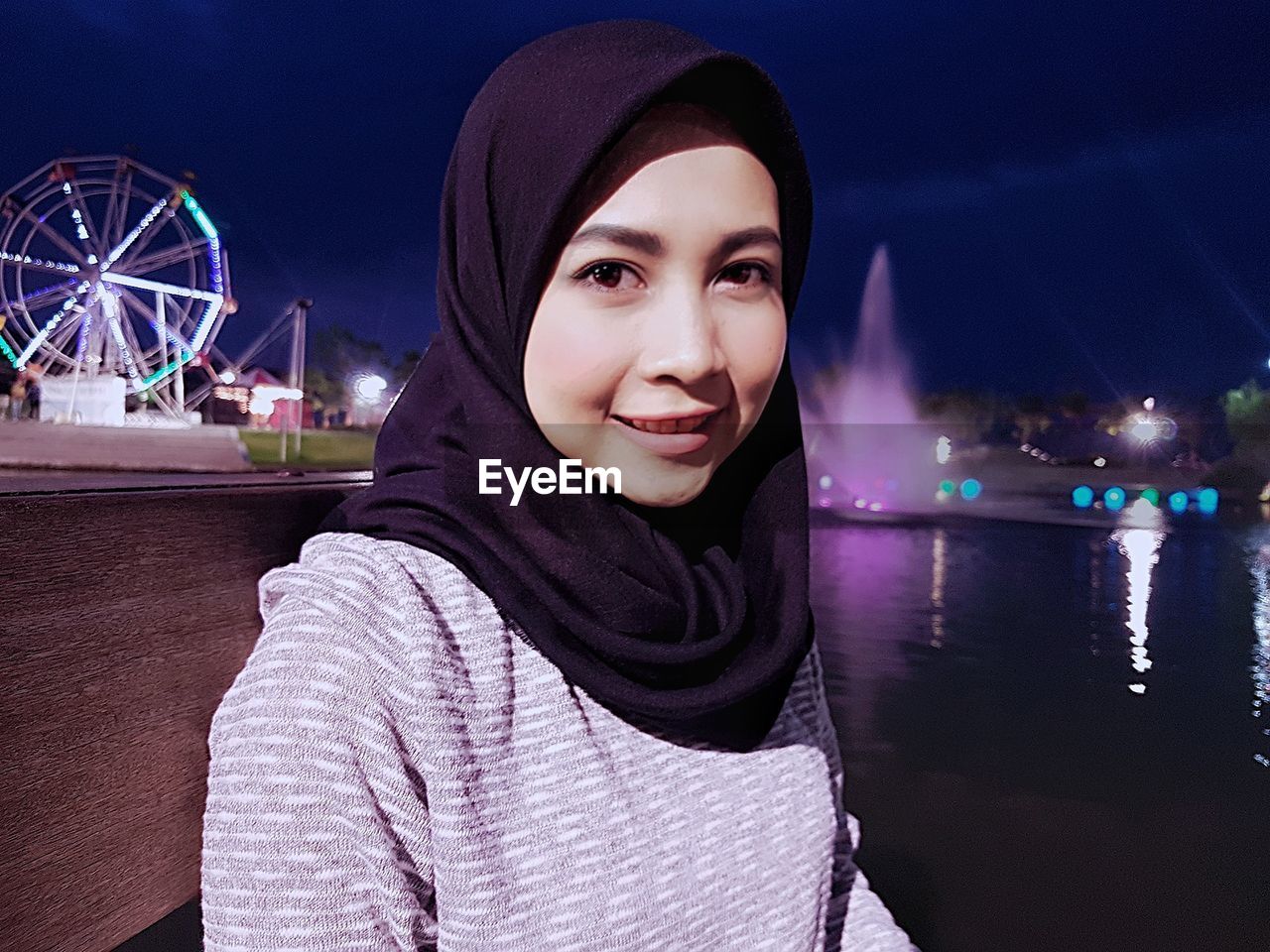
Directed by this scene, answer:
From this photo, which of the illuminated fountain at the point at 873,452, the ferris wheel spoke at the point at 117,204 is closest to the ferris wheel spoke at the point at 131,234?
the ferris wheel spoke at the point at 117,204

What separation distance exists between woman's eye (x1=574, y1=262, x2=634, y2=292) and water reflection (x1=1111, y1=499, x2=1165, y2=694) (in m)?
3.31

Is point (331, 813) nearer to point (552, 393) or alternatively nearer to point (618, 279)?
point (552, 393)

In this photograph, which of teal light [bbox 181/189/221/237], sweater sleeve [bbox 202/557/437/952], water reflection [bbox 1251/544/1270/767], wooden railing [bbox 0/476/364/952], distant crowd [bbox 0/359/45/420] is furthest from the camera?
teal light [bbox 181/189/221/237]

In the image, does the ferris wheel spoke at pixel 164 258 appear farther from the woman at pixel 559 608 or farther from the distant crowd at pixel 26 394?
the woman at pixel 559 608

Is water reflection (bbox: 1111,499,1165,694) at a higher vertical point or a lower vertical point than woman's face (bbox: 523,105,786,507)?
lower

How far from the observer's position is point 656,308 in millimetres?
780

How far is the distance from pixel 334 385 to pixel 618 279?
3344 centimetres

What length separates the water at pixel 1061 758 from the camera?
214cm

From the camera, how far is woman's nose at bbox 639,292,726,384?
767 millimetres

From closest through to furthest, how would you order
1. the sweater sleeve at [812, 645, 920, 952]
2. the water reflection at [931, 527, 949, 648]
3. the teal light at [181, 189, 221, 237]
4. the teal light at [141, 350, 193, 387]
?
the sweater sleeve at [812, 645, 920, 952], the water reflection at [931, 527, 949, 648], the teal light at [141, 350, 193, 387], the teal light at [181, 189, 221, 237]

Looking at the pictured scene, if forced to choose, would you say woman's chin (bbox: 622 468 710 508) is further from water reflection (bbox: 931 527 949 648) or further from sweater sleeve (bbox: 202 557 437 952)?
water reflection (bbox: 931 527 949 648)

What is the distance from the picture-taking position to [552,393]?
0.80 m

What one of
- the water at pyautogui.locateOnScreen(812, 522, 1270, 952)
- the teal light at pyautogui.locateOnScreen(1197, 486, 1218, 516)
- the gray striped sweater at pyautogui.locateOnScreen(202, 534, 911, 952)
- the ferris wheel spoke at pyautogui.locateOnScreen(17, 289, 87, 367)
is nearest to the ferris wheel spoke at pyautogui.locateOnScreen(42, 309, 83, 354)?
the ferris wheel spoke at pyautogui.locateOnScreen(17, 289, 87, 367)

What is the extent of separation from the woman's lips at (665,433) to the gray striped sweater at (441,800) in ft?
0.69
